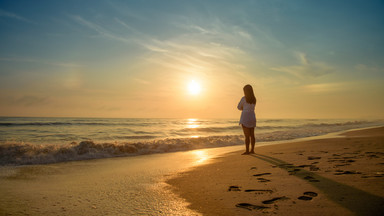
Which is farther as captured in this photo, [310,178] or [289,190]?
[310,178]

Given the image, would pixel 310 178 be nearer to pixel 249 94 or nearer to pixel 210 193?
pixel 210 193

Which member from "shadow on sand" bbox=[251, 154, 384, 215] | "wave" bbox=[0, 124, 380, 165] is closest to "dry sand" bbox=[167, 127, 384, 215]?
"shadow on sand" bbox=[251, 154, 384, 215]

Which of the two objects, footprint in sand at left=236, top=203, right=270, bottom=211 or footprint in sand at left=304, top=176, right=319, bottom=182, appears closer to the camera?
footprint in sand at left=236, top=203, right=270, bottom=211

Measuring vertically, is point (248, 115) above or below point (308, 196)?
above

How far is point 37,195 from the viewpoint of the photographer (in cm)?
332

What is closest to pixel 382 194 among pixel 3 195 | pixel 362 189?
pixel 362 189

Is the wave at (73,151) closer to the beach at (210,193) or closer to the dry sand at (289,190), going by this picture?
the beach at (210,193)

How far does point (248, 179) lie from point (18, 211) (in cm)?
315

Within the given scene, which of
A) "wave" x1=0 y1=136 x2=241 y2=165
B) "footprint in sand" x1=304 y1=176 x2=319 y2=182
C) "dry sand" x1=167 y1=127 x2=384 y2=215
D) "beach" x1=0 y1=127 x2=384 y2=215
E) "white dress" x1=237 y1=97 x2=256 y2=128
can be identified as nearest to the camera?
"dry sand" x1=167 y1=127 x2=384 y2=215

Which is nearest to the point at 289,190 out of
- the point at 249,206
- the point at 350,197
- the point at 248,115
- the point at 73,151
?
the point at 350,197

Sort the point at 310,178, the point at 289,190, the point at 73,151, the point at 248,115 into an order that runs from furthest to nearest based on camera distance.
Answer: the point at 73,151 → the point at 248,115 → the point at 310,178 → the point at 289,190

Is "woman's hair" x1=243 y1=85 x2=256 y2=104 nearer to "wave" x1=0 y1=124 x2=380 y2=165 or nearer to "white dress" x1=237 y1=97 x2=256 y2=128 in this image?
"white dress" x1=237 y1=97 x2=256 y2=128

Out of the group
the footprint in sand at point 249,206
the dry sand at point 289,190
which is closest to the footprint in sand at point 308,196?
the dry sand at point 289,190

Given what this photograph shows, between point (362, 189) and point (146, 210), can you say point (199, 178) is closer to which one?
point (146, 210)
